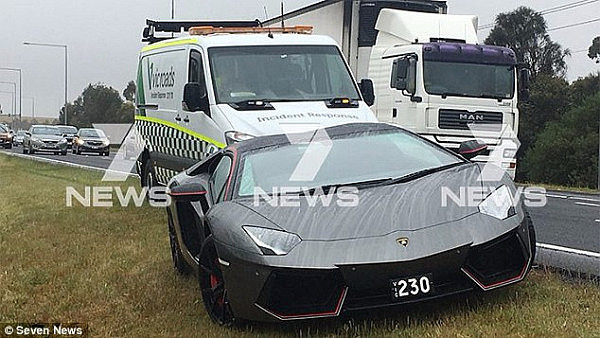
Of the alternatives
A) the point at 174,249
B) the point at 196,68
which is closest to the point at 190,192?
the point at 174,249

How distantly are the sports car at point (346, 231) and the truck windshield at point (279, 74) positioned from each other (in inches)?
139

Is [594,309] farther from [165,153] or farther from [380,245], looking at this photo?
[165,153]

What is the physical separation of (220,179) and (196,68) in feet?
14.6

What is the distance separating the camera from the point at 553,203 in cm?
1369

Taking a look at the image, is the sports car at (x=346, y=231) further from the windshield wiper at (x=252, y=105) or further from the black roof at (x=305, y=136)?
the windshield wiper at (x=252, y=105)

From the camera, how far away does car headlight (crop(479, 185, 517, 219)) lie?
5.18m

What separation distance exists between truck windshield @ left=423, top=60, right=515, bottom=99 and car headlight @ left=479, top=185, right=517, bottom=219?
9.64 m

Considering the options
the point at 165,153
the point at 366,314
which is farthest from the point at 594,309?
the point at 165,153

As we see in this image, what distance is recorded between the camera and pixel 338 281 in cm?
472

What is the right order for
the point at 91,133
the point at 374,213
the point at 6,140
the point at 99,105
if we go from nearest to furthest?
the point at 374,213, the point at 91,133, the point at 6,140, the point at 99,105

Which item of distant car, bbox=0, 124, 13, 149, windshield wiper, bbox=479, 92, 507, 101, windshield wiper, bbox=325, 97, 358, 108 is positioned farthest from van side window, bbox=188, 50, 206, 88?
distant car, bbox=0, 124, 13, 149

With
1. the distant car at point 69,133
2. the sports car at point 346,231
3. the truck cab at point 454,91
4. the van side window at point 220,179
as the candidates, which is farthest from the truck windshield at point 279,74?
the distant car at point 69,133

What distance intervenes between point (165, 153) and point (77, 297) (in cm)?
544

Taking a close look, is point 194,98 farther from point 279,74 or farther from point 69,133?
point 69,133
